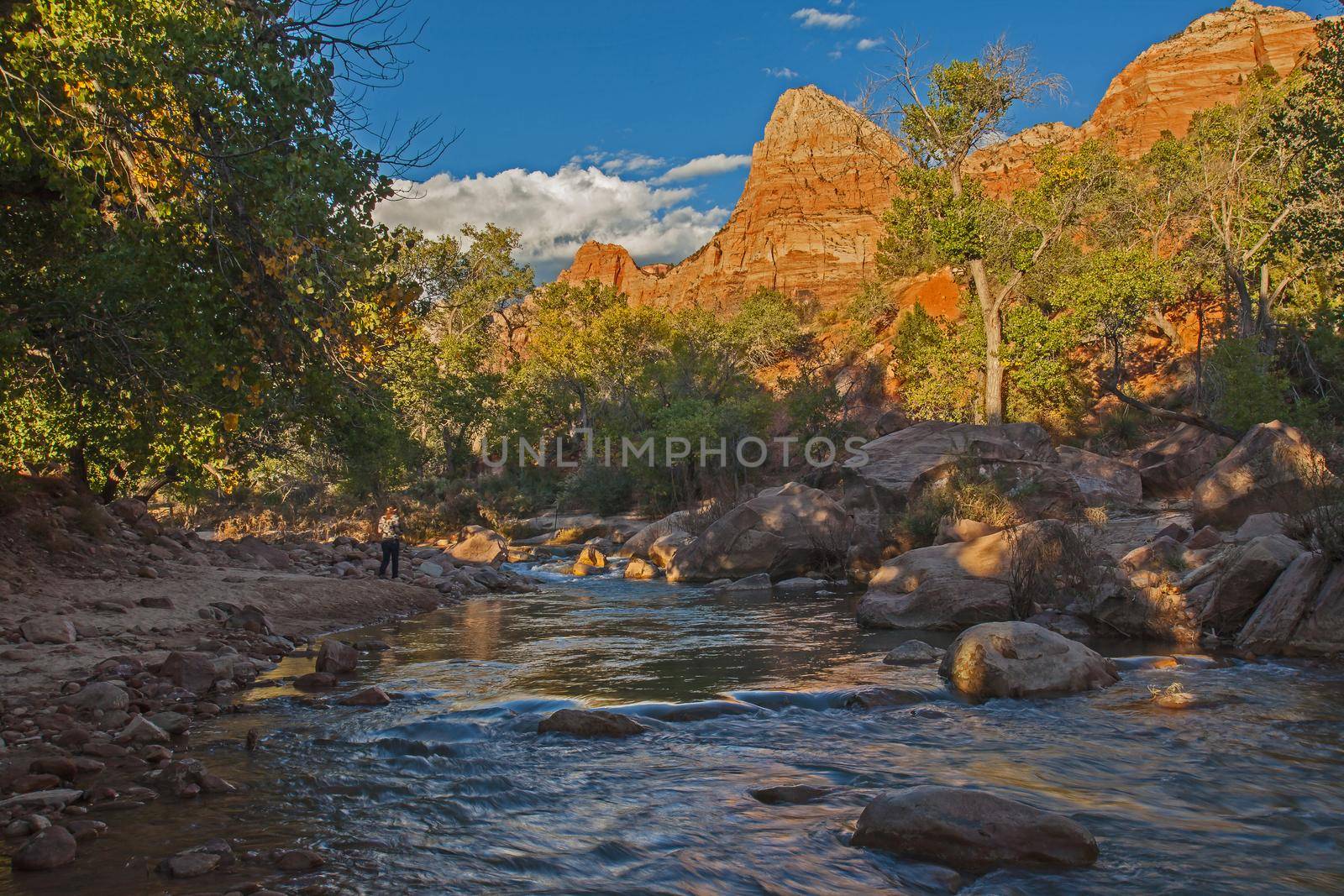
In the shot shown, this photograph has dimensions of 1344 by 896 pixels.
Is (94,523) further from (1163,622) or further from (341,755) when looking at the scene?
(1163,622)

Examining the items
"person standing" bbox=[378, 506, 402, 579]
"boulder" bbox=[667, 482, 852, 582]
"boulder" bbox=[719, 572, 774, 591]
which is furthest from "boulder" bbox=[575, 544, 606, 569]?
"boulder" bbox=[719, 572, 774, 591]

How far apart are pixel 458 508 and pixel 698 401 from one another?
394 inches

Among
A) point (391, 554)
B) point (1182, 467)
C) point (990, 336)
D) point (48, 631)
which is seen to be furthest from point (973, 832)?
point (990, 336)

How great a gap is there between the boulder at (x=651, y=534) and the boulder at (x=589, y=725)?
52.3 ft

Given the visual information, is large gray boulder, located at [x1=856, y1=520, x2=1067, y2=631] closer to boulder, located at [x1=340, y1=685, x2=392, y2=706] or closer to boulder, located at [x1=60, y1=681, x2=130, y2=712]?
boulder, located at [x1=340, y1=685, x2=392, y2=706]

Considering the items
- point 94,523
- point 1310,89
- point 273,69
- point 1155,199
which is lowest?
point 94,523

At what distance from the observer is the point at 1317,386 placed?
2453 cm

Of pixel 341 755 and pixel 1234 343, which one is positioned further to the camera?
pixel 1234 343

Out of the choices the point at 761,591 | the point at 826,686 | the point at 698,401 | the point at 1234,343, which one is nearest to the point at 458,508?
the point at 698,401

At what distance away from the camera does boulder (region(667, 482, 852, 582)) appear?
1833cm

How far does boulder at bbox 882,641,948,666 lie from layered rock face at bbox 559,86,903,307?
72595mm

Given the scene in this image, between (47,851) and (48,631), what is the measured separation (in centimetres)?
606

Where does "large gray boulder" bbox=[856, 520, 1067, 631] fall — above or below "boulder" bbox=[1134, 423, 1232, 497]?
below

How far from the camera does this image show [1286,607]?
30.7 feet
